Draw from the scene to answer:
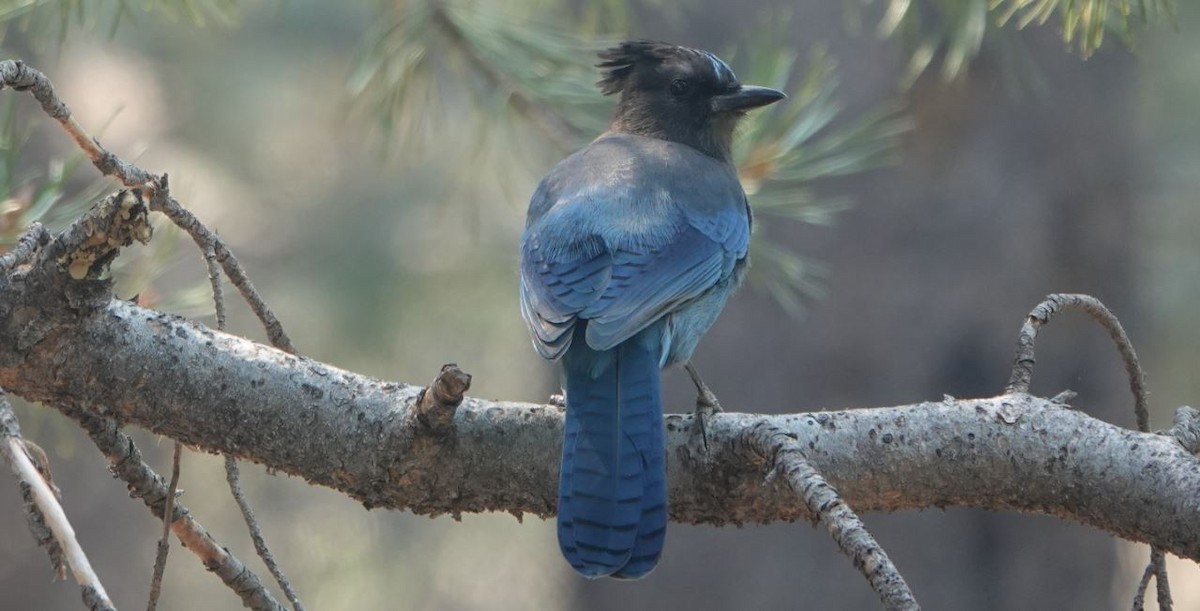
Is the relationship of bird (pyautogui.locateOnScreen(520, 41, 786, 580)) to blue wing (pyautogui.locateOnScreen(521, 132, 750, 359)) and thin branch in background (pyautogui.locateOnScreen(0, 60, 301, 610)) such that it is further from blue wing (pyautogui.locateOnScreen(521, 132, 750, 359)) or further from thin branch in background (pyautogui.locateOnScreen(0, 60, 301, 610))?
thin branch in background (pyautogui.locateOnScreen(0, 60, 301, 610))

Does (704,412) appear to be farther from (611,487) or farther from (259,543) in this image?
(259,543)

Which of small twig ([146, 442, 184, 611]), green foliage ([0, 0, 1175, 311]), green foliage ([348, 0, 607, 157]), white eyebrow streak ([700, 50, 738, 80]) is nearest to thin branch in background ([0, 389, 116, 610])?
small twig ([146, 442, 184, 611])

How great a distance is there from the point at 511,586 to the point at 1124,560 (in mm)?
3247

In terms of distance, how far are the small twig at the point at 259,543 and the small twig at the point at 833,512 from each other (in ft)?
1.88

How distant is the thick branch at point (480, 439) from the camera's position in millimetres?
1617

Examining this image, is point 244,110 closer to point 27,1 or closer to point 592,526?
point 27,1

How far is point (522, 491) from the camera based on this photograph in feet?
5.83

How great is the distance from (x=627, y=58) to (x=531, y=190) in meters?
1.41

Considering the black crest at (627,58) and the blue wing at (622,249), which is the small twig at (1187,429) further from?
the black crest at (627,58)

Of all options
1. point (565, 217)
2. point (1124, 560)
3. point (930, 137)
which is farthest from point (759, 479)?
point (1124, 560)

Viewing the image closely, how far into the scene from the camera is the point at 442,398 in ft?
5.11

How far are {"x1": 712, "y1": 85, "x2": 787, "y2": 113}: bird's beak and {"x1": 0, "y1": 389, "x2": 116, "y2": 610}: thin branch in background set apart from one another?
2064mm

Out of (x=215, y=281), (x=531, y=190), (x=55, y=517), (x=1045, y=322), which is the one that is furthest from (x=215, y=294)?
(x=531, y=190)

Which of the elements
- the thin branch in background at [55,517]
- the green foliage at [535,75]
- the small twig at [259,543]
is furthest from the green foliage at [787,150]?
the thin branch in background at [55,517]
